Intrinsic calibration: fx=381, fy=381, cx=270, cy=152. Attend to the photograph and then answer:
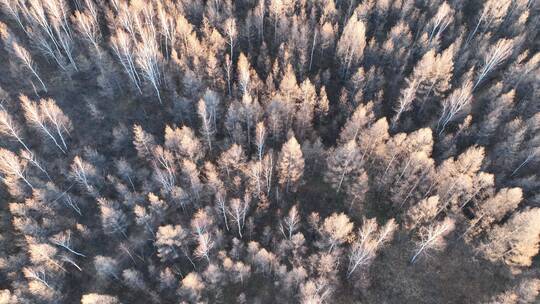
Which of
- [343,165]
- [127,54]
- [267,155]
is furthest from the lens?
[127,54]

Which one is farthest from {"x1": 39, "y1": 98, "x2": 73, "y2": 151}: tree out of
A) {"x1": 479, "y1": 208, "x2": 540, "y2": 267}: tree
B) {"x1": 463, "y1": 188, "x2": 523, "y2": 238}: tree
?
{"x1": 479, "y1": 208, "x2": 540, "y2": 267}: tree

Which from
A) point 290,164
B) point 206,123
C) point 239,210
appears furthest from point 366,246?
point 206,123

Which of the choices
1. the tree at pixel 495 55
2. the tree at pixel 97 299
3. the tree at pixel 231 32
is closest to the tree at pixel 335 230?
the tree at pixel 97 299

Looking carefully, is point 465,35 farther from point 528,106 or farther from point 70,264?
point 70,264

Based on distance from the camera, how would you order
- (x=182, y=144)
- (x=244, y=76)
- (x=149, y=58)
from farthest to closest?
(x=149, y=58)
(x=244, y=76)
(x=182, y=144)

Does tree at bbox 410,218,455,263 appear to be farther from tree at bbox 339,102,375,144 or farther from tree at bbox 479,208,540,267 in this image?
tree at bbox 339,102,375,144

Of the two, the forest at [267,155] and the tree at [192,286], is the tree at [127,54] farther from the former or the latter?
the tree at [192,286]

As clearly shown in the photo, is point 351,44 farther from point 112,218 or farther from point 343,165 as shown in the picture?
point 112,218
